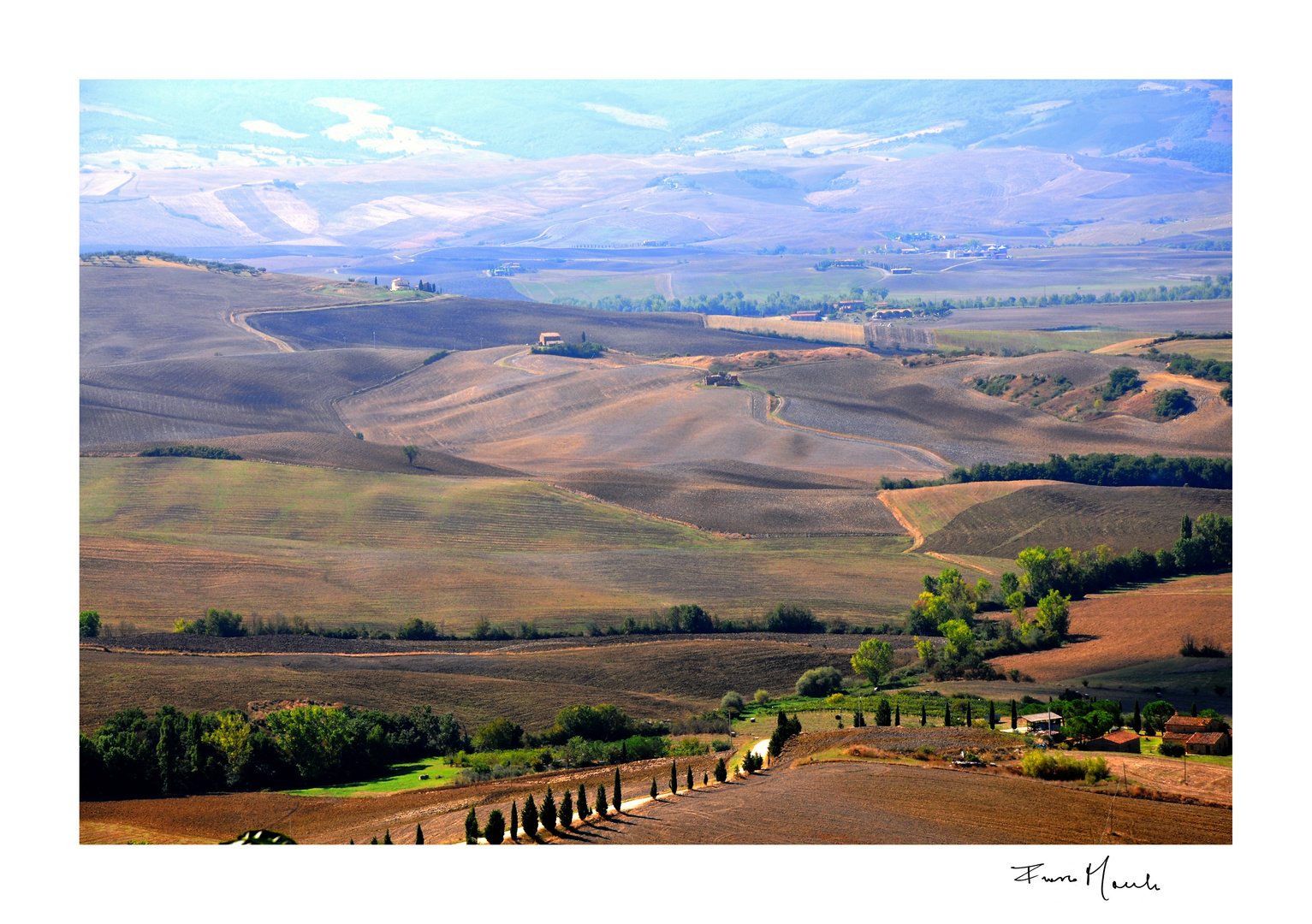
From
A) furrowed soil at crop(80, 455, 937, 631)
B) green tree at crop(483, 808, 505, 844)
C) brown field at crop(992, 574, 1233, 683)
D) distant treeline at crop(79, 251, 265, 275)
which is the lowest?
green tree at crop(483, 808, 505, 844)

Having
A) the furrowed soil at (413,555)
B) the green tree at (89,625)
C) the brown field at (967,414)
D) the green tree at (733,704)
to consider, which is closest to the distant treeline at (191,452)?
the furrowed soil at (413,555)

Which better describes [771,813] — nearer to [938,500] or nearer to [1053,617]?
[1053,617]

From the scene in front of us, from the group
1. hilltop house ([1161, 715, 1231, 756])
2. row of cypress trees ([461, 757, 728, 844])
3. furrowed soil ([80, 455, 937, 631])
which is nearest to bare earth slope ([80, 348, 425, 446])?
furrowed soil ([80, 455, 937, 631])

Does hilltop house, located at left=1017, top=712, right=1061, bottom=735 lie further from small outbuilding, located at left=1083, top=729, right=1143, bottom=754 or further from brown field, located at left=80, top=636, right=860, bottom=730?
brown field, located at left=80, top=636, right=860, bottom=730

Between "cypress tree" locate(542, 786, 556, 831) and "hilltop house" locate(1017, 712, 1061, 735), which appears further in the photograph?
"hilltop house" locate(1017, 712, 1061, 735)

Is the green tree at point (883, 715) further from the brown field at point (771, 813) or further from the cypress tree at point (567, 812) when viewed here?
the cypress tree at point (567, 812)

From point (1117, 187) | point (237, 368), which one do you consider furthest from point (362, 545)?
point (1117, 187)
